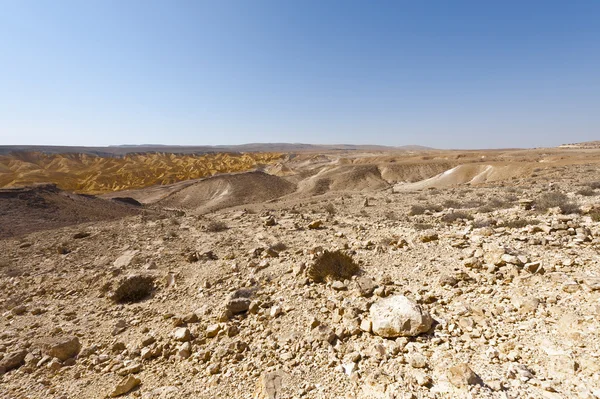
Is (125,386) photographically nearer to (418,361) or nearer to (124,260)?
(418,361)

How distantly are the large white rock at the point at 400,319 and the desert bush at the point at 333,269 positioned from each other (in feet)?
4.51

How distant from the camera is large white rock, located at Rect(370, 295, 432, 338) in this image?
356 cm

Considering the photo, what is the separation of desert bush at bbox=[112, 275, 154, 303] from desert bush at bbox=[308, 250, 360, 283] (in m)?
3.58

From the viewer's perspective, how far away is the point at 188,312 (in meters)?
5.25

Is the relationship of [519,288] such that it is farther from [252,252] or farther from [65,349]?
[65,349]

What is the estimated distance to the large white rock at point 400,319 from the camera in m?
3.56

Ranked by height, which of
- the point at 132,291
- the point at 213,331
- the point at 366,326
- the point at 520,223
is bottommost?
the point at 132,291

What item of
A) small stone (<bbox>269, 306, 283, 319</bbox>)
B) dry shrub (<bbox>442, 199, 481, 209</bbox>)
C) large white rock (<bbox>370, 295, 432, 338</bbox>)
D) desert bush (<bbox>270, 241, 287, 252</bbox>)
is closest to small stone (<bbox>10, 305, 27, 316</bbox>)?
desert bush (<bbox>270, 241, 287, 252</bbox>)

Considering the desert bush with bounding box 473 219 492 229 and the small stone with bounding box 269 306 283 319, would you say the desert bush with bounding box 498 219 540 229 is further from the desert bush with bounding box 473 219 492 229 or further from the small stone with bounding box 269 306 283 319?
the small stone with bounding box 269 306 283 319

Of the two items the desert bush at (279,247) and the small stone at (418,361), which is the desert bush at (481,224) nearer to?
the desert bush at (279,247)

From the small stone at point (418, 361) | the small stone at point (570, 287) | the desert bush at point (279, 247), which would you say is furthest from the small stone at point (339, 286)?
the small stone at point (570, 287)

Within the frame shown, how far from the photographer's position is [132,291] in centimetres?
614

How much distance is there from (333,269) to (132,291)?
420cm

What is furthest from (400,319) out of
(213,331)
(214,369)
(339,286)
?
(213,331)
